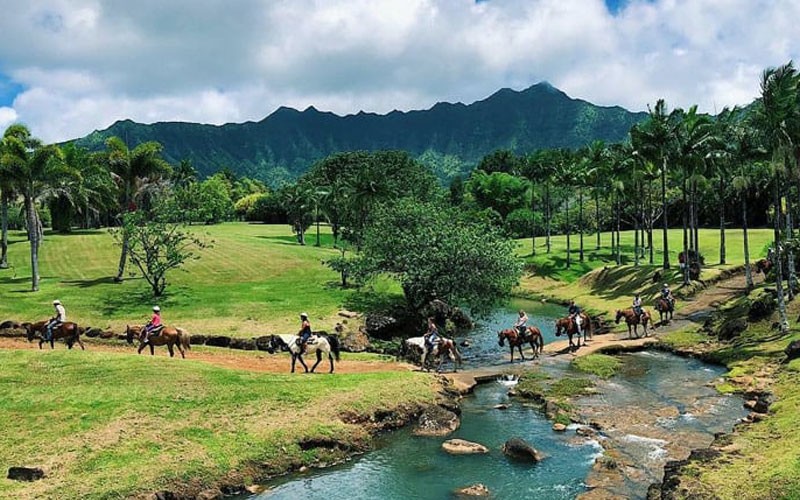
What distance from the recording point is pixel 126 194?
5950 centimetres

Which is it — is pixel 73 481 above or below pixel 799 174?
below

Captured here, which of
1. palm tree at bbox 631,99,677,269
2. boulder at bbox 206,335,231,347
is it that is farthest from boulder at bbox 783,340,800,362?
boulder at bbox 206,335,231,347

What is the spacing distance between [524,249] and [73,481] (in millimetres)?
91796

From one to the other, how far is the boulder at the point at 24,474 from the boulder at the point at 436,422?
43.6 ft

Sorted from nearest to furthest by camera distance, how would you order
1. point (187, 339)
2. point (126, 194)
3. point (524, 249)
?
point (187, 339) < point (126, 194) < point (524, 249)

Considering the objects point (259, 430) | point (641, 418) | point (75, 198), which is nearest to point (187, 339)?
point (259, 430)

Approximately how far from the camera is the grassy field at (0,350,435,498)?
19.9 m

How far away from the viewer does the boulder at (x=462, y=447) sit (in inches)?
935

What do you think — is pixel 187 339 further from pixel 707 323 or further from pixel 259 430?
pixel 707 323

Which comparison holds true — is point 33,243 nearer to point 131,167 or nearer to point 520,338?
point 131,167

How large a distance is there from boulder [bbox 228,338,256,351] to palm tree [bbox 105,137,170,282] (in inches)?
842

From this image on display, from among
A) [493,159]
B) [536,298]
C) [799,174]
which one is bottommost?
[536,298]

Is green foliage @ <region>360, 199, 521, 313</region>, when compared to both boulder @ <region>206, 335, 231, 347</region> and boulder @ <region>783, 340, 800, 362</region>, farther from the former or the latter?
boulder @ <region>783, 340, 800, 362</region>

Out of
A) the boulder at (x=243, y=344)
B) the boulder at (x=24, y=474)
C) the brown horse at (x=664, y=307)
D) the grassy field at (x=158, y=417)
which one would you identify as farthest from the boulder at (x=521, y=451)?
the brown horse at (x=664, y=307)
